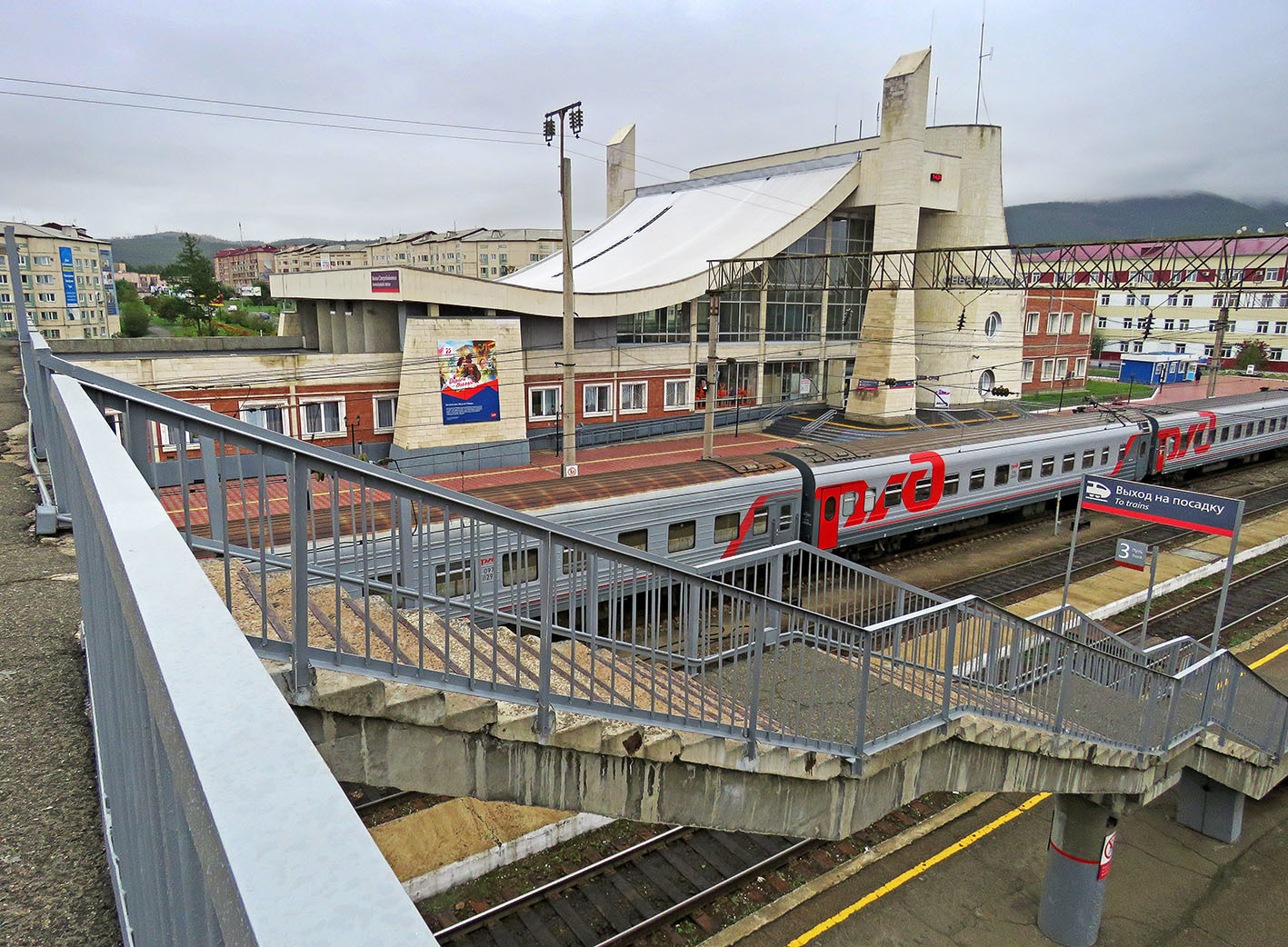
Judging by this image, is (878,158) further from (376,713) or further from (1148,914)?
(376,713)

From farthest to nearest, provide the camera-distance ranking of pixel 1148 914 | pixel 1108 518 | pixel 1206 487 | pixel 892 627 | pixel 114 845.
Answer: pixel 1206 487 → pixel 1108 518 → pixel 1148 914 → pixel 892 627 → pixel 114 845

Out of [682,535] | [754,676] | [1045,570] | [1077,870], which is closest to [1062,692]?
[1077,870]

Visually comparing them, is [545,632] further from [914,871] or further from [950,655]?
[914,871]

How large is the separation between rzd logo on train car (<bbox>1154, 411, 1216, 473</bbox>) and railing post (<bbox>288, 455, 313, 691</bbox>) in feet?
106

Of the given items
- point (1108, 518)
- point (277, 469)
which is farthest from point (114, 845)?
point (1108, 518)

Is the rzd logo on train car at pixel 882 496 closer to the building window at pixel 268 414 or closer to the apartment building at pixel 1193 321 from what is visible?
the building window at pixel 268 414

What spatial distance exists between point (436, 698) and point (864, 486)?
674 inches

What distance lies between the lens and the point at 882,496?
67.8 feet

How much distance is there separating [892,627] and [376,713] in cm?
452

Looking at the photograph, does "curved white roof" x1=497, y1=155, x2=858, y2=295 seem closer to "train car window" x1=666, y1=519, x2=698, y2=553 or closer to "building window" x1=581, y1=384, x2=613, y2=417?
"building window" x1=581, y1=384, x2=613, y2=417

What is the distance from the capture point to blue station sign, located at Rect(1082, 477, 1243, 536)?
45.4 ft

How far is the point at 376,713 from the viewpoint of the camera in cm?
398

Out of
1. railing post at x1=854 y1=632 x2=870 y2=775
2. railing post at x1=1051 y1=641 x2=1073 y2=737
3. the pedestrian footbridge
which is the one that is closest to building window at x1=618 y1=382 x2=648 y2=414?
the pedestrian footbridge

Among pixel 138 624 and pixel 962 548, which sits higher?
pixel 138 624
